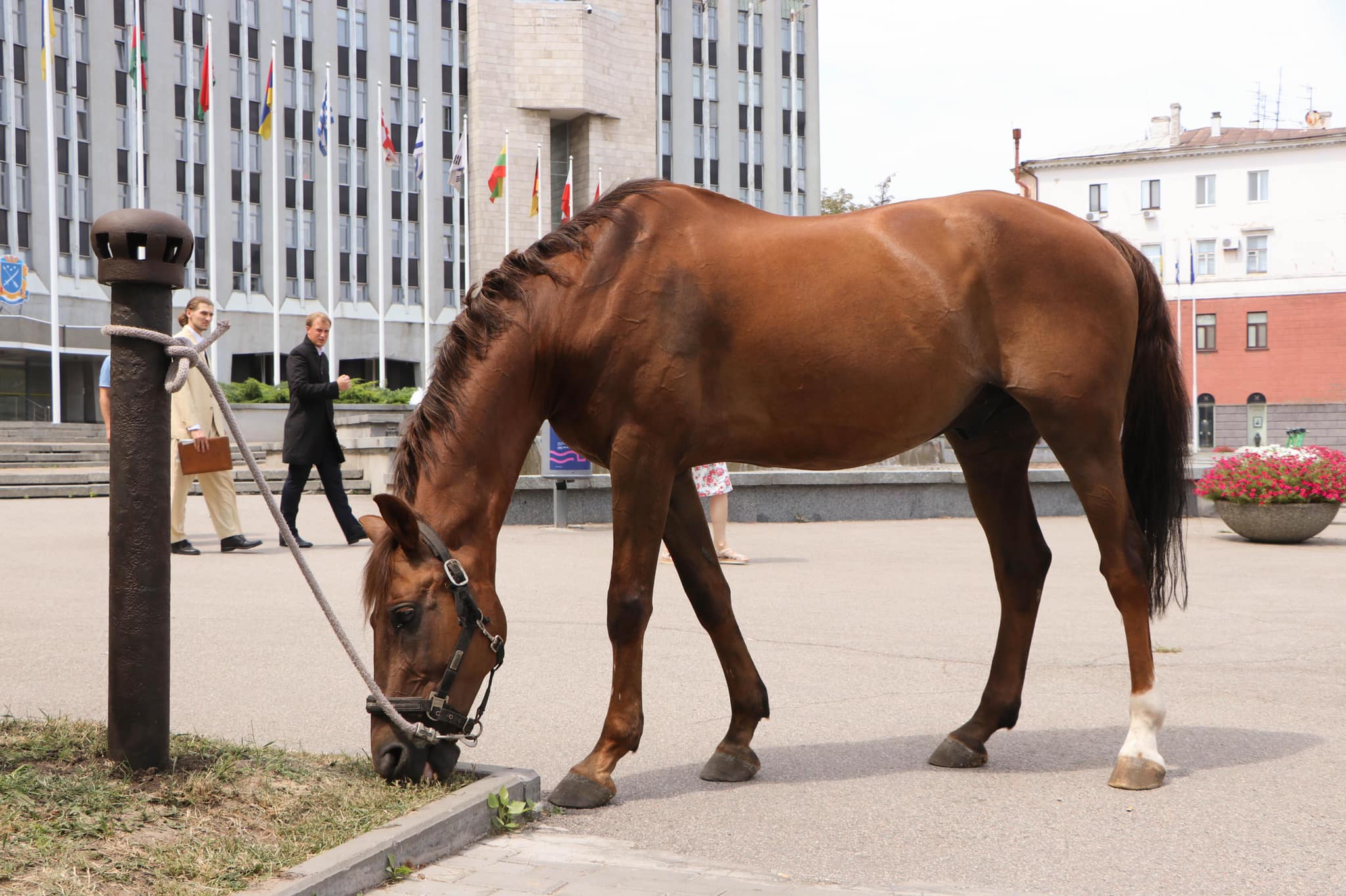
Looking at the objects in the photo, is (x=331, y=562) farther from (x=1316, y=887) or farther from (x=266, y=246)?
(x=266, y=246)

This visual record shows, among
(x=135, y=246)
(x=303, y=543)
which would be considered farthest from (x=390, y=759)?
(x=303, y=543)

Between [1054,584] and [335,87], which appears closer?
[1054,584]

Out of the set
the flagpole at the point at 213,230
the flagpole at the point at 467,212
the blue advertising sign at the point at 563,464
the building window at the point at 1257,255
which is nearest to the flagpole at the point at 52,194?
the flagpole at the point at 213,230

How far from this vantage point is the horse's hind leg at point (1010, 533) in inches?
191

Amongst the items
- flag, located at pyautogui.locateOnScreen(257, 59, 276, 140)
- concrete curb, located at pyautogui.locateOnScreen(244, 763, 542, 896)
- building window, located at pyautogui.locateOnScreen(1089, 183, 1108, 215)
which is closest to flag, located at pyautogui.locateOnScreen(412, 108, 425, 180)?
flag, located at pyautogui.locateOnScreen(257, 59, 276, 140)

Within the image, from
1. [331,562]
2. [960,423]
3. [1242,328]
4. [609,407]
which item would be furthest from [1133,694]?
[1242,328]

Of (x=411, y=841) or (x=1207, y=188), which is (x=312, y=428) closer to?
(x=411, y=841)

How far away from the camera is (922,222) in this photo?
4535 millimetres

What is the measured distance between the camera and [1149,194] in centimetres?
6838

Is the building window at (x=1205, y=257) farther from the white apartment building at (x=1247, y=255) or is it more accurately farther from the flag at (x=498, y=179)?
the flag at (x=498, y=179)

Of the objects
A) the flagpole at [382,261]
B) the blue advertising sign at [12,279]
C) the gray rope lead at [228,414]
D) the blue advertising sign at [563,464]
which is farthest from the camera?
the flagpole at [382,261]

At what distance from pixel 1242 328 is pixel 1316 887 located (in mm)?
69122

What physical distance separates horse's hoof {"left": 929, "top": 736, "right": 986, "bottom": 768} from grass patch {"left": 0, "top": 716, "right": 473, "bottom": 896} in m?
1.75

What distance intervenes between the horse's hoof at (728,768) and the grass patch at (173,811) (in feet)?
2.92
